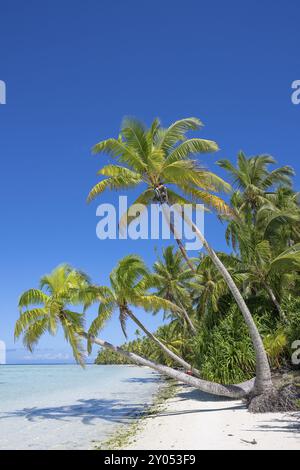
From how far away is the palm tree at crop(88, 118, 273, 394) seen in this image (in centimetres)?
1299

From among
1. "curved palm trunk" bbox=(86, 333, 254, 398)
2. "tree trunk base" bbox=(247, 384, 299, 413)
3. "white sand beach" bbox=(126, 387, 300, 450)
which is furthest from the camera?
"curved palm trunk" bbox=(86, 333, 254, 398)

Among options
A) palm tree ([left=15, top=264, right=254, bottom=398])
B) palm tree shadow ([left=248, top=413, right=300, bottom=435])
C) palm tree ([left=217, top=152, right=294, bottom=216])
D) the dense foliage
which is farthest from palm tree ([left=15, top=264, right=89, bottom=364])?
palm tree ([left=217, top=152, right=294, bottom=216])

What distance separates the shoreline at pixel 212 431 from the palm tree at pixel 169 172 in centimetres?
178

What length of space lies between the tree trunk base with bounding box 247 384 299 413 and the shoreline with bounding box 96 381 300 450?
0.39m

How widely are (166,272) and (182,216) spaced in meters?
17.7

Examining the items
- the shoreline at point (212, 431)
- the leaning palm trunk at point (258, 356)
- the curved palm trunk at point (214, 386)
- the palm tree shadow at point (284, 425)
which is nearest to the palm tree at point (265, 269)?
the leaning palm trunk at point (258, 356)

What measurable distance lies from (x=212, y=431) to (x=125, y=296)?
19.8 ft

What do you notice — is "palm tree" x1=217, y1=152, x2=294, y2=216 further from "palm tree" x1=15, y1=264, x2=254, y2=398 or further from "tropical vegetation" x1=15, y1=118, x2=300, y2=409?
"palm tree" x1=15, y1=264, x2=254, y2=398

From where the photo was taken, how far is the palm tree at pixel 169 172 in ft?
42.6

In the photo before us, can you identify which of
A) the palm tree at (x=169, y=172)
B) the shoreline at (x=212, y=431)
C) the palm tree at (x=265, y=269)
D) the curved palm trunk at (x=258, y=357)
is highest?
the palm tree at (x=169, y=172)

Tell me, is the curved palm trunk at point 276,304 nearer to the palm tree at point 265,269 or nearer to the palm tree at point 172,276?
the palm tree at point 265,269

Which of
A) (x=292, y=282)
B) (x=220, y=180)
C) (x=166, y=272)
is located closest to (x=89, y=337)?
(x=220, y=180)

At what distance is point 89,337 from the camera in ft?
47.9
